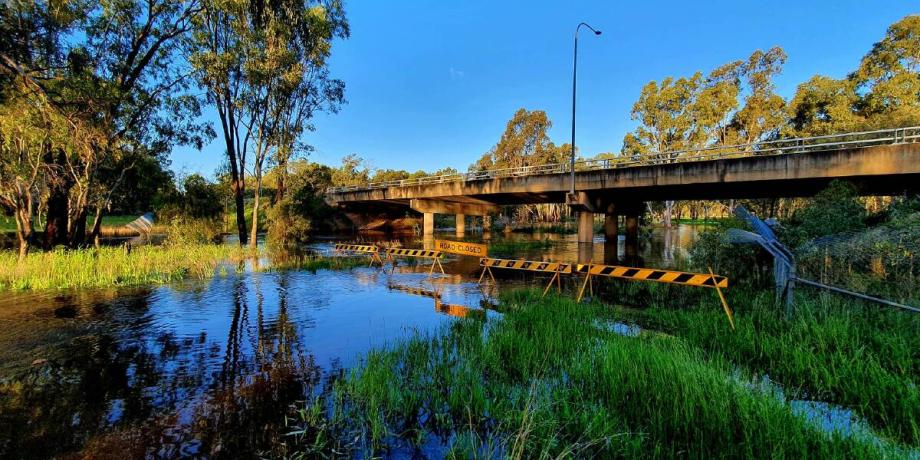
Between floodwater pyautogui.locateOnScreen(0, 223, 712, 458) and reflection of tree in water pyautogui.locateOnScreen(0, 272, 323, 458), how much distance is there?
0.7 inches

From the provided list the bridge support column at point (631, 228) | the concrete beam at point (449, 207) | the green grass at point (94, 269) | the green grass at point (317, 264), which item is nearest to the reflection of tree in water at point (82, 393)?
the green grass at point (94, 269)

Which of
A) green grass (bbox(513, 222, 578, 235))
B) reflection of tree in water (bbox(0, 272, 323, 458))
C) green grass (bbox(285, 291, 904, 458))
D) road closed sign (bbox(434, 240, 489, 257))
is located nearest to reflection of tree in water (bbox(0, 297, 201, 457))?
reflection of tree in water (bbox(0, 272, 323, 458))

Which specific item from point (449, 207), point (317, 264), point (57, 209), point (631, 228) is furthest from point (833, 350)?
point (449, 207)

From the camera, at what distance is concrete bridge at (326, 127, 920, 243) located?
19.5 m

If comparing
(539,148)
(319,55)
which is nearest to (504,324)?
(319,55)

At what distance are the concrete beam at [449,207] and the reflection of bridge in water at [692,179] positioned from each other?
118mm

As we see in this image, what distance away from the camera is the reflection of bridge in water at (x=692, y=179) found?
19.5 meters

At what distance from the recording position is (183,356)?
6.50 metres

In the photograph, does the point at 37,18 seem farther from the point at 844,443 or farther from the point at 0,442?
the point at 844,443

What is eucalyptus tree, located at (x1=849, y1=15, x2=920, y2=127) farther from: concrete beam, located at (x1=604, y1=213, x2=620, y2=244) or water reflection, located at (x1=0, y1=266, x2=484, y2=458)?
water reflection, located at (x1=0, y1=266, x2=484, y2=458)

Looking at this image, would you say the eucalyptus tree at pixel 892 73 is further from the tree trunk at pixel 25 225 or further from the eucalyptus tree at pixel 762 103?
the tree trunk at pixel 25 225

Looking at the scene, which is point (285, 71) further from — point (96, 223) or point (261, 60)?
point (96, 223)

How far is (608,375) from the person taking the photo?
493 cm

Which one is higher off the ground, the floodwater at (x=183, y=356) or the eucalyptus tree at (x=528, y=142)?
the eucalyptus tree at (x=528, y=142)
